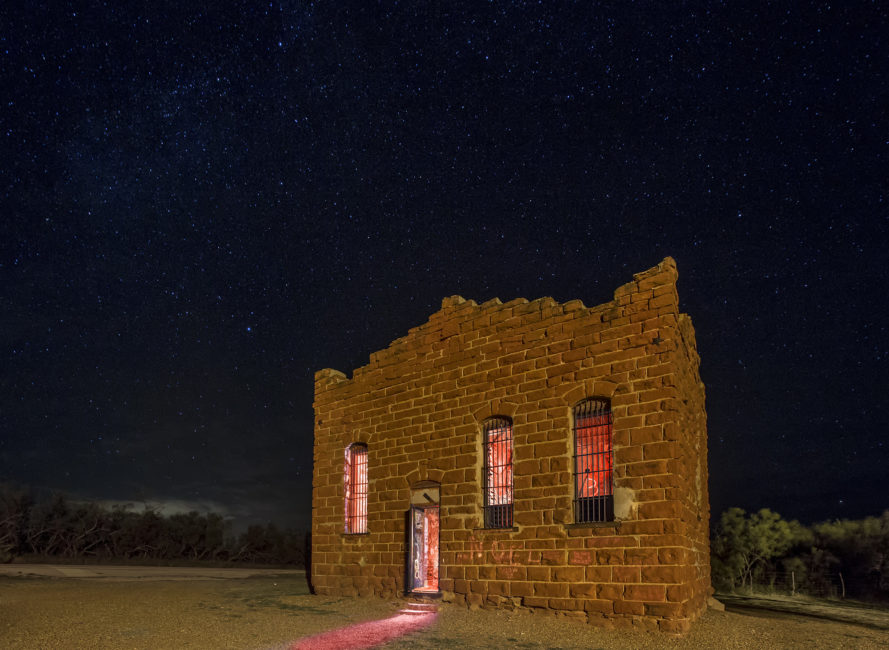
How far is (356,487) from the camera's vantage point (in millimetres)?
17188

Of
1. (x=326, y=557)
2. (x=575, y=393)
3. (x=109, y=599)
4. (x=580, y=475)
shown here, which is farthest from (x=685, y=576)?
(x=109, y=599)

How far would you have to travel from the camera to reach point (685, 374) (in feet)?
41.8

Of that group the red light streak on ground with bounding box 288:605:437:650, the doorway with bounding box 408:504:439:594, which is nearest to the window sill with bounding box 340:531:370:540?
the doorway with bounding box 408:504:439:594

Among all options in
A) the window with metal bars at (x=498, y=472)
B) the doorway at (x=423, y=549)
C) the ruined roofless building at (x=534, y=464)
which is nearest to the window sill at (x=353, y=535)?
the ruined roofless building at (x=534, y=464)

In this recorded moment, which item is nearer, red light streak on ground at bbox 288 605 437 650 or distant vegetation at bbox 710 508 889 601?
red light streak on ground at bbox 288 605 437 650

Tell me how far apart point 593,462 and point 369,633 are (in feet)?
15.5

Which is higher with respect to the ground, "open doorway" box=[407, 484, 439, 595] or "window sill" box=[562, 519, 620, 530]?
"window sill" box=[562, 519, 620, 530]

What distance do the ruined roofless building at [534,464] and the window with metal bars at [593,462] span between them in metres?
0.03

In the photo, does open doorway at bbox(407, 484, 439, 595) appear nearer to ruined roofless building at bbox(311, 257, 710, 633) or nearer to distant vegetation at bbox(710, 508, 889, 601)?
ruined roofless building at bbox(311, 257, 710, 633)

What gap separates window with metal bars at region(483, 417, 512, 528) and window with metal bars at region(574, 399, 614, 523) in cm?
157

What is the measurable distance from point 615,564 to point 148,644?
7.14 m

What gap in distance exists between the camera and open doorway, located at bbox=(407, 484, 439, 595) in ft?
48.6

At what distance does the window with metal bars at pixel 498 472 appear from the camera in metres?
13.6

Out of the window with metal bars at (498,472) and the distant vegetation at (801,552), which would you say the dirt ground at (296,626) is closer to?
the window with metal bars at (498,472)
